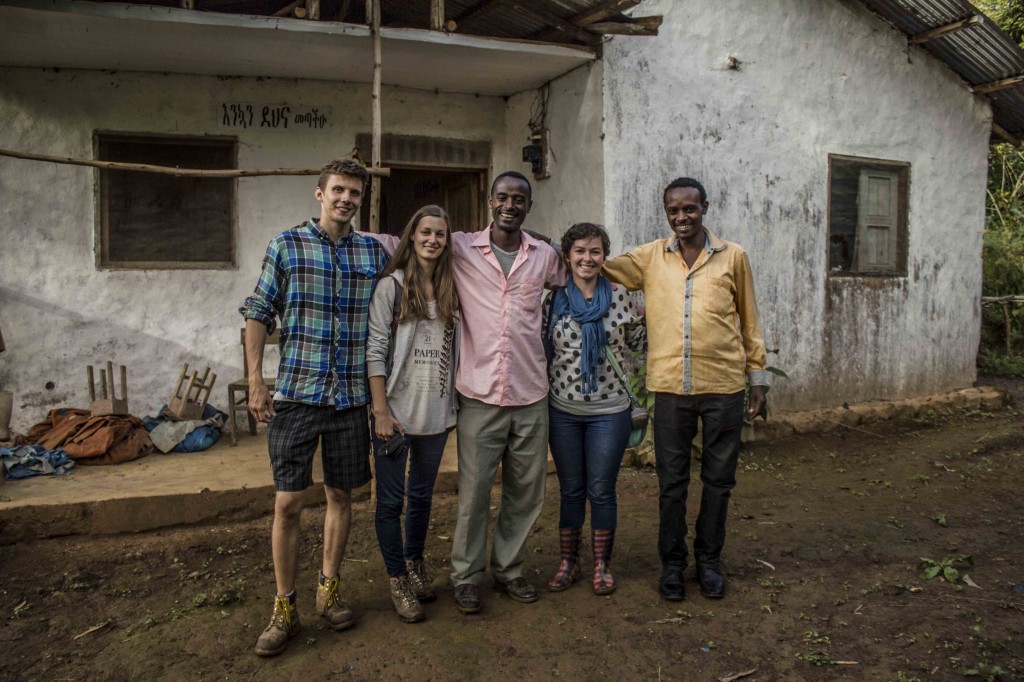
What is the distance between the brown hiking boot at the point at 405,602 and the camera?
340cm

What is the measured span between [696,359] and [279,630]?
2032mm

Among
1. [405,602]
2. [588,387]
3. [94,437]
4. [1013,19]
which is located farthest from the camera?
[1013,19]

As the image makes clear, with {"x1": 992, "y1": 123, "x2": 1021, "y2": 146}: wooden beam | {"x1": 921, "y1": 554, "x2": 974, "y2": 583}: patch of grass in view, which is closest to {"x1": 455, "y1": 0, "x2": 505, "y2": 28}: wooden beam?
{"x1": 921, "y1": 554, "x2": 974, "y2": 583}: patch of grass

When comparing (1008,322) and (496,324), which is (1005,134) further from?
(496,324)

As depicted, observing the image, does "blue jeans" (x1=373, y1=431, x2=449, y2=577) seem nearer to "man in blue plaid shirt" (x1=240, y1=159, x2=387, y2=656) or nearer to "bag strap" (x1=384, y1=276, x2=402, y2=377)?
"man in blue plaid shirt" (x1=240, y1=159, x2=387, y2=656)

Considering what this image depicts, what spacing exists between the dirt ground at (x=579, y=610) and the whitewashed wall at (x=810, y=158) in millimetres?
2299

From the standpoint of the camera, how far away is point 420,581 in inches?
141

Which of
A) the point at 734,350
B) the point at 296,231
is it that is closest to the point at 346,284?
the point at 296,231

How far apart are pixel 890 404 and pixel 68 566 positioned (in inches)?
264

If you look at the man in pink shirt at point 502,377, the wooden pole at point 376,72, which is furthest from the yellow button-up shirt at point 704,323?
the wooden pole at point 376,72

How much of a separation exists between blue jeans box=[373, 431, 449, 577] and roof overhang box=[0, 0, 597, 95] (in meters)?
2.89

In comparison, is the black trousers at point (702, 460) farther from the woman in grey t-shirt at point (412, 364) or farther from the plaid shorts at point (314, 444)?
the plaid shorts at point (314, 444)

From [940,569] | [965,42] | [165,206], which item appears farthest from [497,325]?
[965,42]

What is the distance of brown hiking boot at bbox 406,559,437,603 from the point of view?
3564mm
